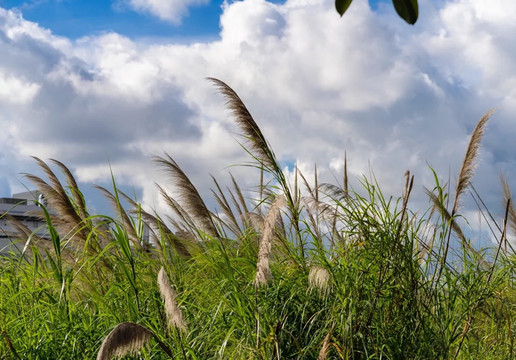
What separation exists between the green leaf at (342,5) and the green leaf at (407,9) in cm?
8

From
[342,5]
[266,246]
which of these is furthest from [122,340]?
[342,5]

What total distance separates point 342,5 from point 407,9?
4.5 inches

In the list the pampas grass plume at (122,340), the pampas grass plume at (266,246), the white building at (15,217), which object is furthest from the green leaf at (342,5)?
the white building at (15,217)

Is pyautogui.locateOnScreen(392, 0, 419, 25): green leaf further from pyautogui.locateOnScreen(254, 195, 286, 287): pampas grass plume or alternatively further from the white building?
the white building

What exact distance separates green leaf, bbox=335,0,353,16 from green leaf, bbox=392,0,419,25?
83 millimetres

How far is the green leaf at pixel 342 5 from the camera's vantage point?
1.16m

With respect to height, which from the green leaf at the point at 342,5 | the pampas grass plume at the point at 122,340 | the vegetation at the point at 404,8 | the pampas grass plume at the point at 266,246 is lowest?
the pampas grass plume at the point at 122,340

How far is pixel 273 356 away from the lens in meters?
2.88

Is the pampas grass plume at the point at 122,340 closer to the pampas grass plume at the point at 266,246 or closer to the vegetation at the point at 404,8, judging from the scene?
the pampas grass plume at the point at 266,246

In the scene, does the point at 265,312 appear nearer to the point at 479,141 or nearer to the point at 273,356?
the point at 273,356

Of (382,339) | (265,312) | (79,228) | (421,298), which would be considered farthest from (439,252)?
(79,228)

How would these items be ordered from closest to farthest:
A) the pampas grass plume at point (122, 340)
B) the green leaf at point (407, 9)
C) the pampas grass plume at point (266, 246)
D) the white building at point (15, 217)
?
1. the green leaf at point (407, 9)
2. the pampas grass plume at point (122, 340)
3. the pampas grass plume at point (266, 246)
4. the white building at point (15, 217)

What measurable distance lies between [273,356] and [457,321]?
36.8 inches

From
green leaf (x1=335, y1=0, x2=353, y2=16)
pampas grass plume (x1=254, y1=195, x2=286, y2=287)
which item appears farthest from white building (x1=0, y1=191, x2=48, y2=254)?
green leaf (x1=335, y1=0, x2=353, y2=16)
